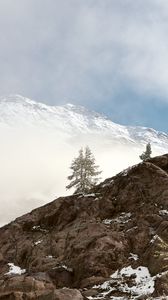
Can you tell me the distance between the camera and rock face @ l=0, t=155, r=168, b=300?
37.5 meters

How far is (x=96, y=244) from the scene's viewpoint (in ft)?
144

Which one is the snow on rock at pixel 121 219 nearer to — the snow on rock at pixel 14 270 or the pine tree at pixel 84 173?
the snow on rock at pixel 14 270

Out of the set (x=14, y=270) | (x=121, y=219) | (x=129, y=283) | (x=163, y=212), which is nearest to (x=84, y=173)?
(x=121, y=219)

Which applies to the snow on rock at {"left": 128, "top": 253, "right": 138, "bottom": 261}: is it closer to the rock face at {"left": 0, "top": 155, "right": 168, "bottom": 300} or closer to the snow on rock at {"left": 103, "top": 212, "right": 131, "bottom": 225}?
the rock face at {"left": 0, "top": 155, "right": 168, "bottom": 300}

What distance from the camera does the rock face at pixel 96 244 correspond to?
123 ft

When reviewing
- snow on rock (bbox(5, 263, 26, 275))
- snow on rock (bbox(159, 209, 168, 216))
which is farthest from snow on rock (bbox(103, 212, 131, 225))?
snow on rock (bbox(5, 263, 26, 275))

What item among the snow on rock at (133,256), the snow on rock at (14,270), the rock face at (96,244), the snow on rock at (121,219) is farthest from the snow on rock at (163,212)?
the snow on rock at (14,270)

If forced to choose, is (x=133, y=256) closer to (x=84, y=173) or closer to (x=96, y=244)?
(x=96, y=244)

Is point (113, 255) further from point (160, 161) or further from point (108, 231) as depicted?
point (160, 161)

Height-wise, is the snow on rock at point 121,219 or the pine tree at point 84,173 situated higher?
the pine tree at point 84,173

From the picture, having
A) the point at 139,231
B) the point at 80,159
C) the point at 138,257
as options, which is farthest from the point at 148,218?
the point at 80,159

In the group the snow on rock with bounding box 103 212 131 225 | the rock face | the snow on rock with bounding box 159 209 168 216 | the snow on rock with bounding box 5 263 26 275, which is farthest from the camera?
the snow on rock with bounding box 103 212 131 225

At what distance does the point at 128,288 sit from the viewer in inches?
1459

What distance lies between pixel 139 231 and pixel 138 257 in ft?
10.9
